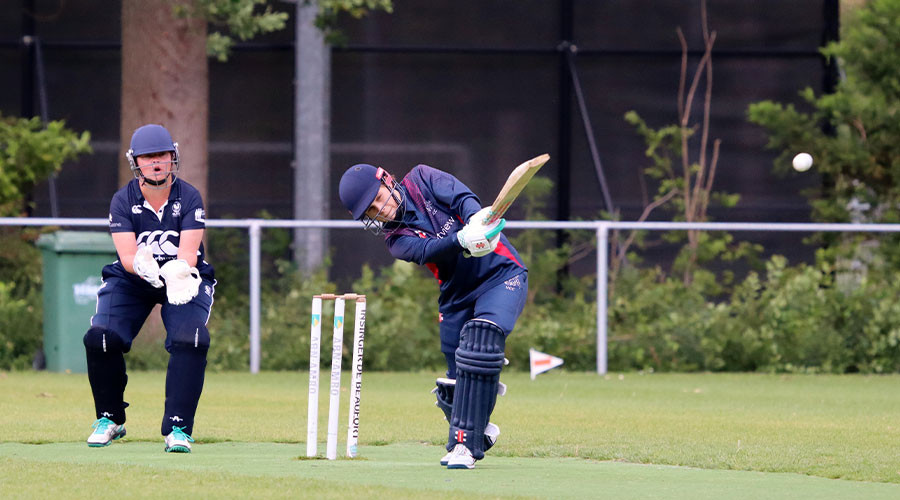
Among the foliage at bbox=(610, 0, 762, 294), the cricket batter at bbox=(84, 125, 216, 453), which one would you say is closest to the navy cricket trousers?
the cricket batter at bbox=(84, 125, 216, 453)

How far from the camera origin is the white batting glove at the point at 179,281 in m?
7.20

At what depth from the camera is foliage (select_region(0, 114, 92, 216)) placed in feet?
45.7

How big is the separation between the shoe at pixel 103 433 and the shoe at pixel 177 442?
17.6 inches

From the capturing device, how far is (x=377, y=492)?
229 inches

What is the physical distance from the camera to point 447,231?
6.89 metres

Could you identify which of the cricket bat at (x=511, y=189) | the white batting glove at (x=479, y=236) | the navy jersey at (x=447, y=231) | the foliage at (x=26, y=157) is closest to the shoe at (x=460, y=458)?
the navy jersey at (x=447, y=231)

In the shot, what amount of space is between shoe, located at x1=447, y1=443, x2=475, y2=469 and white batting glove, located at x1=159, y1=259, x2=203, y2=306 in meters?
1.69

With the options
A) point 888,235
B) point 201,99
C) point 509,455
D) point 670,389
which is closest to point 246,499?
point 509,455

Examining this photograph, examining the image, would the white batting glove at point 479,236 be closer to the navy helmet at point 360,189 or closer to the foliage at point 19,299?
the navy helmet at point 360,189

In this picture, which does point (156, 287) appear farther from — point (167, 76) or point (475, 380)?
point (167, 76)

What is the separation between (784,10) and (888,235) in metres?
4.50

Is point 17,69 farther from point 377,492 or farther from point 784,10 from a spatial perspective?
point 377,492

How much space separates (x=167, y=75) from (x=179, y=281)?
255 inches

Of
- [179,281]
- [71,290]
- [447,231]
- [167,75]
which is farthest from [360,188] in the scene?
[167,75]
